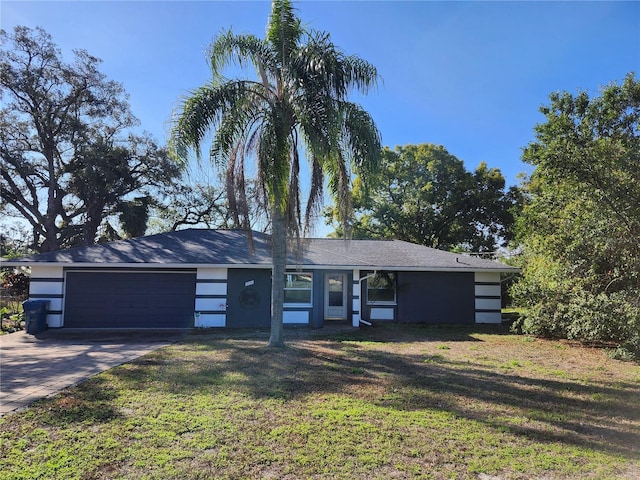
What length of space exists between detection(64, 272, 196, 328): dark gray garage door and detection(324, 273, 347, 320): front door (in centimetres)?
487

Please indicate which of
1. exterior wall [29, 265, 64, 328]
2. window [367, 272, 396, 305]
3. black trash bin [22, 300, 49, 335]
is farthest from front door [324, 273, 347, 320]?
black trash bin [22, 300, 49, 335]

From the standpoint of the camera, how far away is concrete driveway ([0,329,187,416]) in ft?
19.5

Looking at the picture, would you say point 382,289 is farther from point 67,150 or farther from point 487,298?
point 67,150

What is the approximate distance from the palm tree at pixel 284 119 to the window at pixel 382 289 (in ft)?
22.4

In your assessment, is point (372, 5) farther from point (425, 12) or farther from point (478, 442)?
point (478, 442)

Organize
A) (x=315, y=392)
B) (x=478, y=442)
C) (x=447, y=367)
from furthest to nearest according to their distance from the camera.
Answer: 1. (x=447, y=367)
2. (x=315, y=392)
3. (x=478, y=442)

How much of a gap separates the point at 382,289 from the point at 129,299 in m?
8.81

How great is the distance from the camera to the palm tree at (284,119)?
26.5ft

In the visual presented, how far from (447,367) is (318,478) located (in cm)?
505

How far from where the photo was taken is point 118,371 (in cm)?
696

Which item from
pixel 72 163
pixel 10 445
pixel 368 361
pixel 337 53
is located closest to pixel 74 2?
pixel 337 53

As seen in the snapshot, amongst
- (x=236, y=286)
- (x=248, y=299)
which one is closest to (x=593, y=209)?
(x=248, y=299)

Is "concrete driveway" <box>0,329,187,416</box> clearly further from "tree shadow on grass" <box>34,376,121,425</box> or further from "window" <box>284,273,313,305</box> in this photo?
"window" <box>284,273,313,305</box>

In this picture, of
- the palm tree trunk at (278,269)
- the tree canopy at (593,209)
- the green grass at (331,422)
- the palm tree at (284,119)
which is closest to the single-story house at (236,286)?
the palm tree trunk at (278,269)
